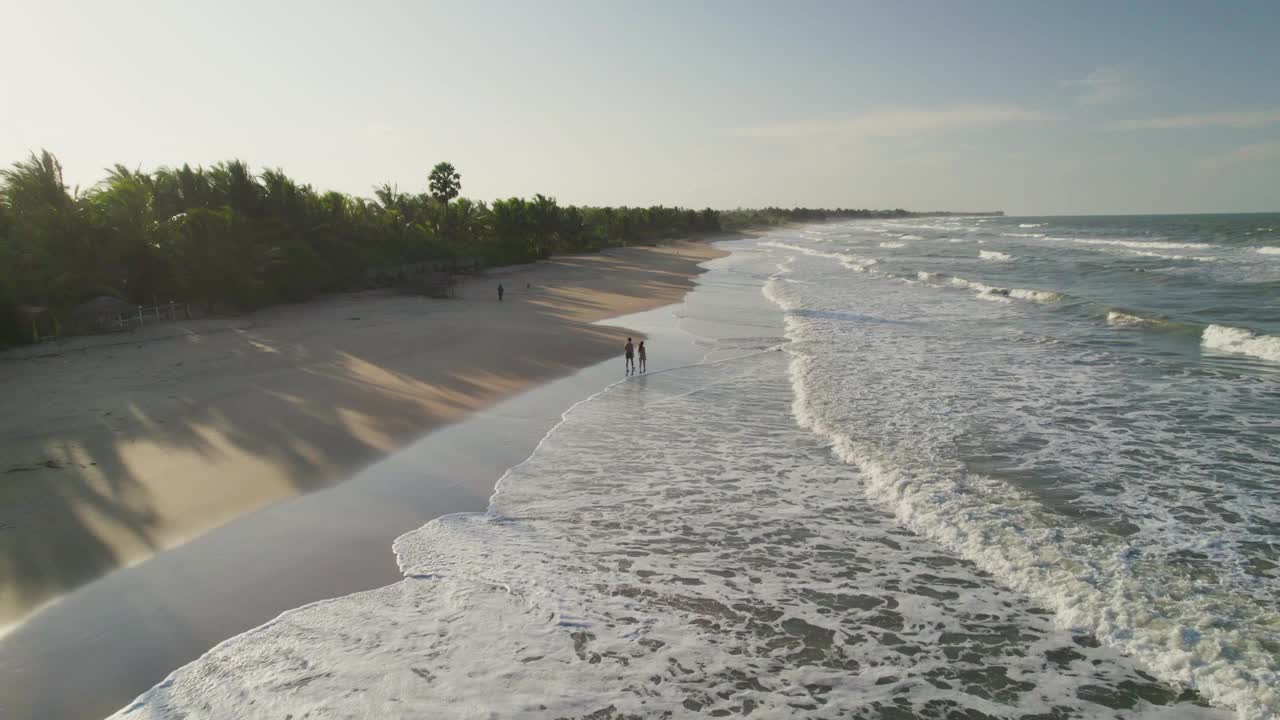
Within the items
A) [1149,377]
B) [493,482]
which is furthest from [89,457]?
[1149,377]

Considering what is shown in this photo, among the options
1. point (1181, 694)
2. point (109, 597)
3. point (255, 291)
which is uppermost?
point (255, 291)

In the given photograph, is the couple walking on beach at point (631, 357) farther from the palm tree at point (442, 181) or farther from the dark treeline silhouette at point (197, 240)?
the palm tree at point (442, 181)

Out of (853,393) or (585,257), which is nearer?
(853,393)

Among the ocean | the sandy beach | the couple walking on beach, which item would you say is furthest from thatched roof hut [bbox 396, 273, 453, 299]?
the ocean

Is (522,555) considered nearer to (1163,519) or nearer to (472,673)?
(472,673)

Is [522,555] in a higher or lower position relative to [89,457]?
lower

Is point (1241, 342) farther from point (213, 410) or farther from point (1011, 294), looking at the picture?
point (213, 410)

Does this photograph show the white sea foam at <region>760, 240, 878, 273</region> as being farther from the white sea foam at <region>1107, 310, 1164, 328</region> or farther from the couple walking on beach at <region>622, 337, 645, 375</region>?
the couple walking on beach at <region>622, 337, 645, 375</region>
